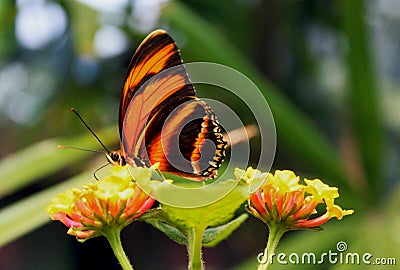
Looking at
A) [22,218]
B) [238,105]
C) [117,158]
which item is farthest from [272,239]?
[238,105]

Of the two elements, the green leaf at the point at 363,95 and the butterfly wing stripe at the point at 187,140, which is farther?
the green leaf at the point at 363,95

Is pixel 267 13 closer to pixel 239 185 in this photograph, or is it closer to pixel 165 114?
pixel 165 114

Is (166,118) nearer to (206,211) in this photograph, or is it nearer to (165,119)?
(165,119)

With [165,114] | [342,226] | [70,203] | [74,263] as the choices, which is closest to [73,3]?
[342,226]

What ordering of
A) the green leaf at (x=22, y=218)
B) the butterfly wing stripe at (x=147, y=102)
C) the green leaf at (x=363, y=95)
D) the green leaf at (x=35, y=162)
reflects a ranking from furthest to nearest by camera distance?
1. the green leaf at (x=363, y=95)
2. the green leaf at (x=35, y=162)
3. the green leaf at (x=22, y=218)
4. the butterfly wing stripe at (x=147, y=102)

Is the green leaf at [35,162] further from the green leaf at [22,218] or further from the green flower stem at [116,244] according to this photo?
the green flower stem at [116,244]

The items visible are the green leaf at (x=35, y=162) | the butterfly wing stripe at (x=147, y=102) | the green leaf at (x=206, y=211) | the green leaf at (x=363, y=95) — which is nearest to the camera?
the green leaf at (x=206, y=211)

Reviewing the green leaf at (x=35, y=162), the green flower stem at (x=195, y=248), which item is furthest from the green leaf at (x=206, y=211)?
the green leaf at (x=35, y=162)

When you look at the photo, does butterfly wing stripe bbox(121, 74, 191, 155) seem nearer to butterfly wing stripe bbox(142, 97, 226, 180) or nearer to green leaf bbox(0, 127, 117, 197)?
butterfly wing stripe bbox(142, 97, 226, 180)
